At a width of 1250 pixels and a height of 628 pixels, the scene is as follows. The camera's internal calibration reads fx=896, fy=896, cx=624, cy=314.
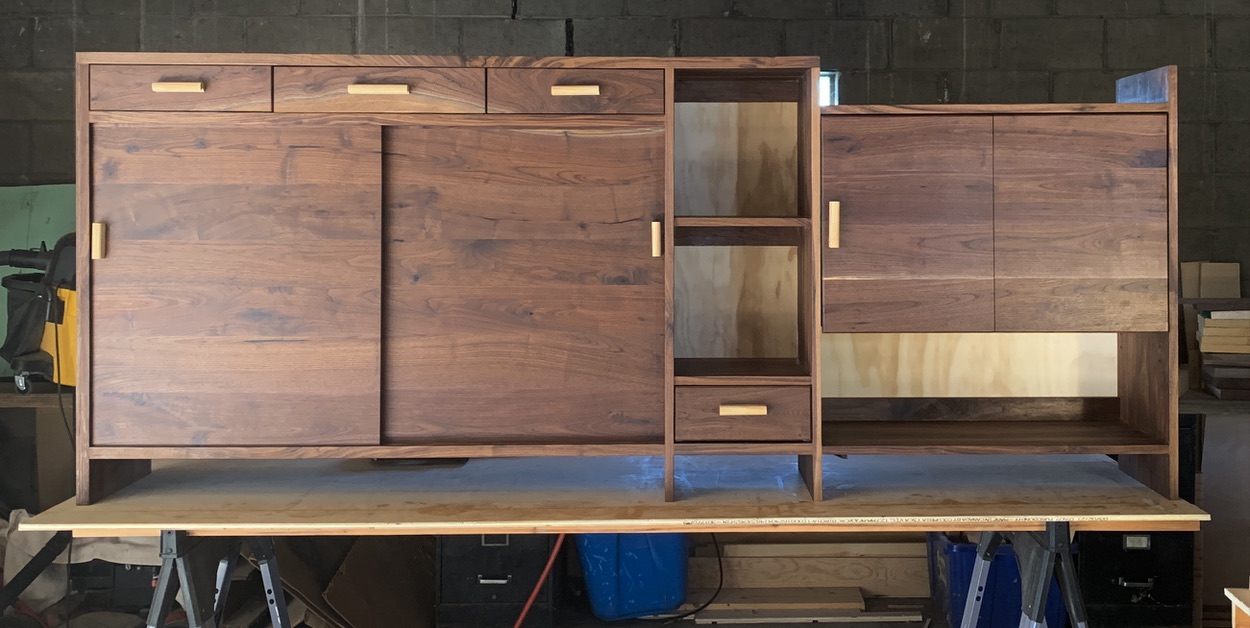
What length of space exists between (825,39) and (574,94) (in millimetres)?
1845

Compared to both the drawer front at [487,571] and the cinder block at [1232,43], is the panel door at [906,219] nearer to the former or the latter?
the drawer front at [487,571]

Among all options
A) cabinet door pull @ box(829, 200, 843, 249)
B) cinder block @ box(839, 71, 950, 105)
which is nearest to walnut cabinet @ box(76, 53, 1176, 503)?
cabinet door pull @ box(829, 200, 843, 249)

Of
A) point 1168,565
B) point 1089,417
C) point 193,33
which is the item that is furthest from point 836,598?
point 193,33

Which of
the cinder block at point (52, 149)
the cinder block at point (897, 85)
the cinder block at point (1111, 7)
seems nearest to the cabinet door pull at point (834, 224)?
the cinder block at point (897, 85)

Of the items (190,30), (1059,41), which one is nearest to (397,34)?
(190,30)

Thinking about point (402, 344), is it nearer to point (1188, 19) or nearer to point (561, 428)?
point (561, 428)

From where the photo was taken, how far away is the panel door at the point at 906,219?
6.41 ft

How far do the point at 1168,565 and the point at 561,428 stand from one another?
221 centimetres

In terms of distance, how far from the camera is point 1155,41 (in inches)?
136

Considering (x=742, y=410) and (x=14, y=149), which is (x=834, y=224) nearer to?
(x=742, y=410)

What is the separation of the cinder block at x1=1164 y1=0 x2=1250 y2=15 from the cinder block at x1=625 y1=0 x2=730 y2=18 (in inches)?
67.5

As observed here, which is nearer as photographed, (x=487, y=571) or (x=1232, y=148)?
(x=487, y=571)

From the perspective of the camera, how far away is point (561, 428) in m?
1.99

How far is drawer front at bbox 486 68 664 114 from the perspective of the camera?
193 cm
